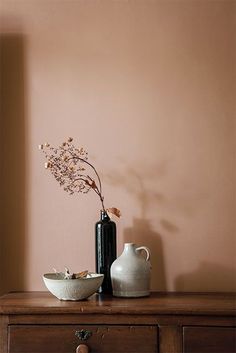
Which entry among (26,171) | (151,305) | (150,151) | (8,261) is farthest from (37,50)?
(151,305)

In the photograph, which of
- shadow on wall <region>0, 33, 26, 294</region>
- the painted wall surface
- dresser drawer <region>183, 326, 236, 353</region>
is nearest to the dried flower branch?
the painted wall surface

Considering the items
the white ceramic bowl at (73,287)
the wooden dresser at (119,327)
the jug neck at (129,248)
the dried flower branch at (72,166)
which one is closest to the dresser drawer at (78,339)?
the wooden dresser at (119,327)

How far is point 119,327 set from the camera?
1765 millimetres

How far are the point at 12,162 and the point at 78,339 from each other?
2.95 ft

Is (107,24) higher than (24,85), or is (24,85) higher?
(107,24)

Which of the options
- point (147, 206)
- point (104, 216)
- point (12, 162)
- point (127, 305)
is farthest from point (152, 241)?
point (12, 162)

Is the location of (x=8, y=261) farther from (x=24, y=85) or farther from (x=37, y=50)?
(x=37, y=50)

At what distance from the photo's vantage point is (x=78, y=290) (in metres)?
1.87

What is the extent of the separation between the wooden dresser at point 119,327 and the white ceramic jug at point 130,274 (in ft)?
0.50

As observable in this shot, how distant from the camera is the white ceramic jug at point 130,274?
1.98 metres

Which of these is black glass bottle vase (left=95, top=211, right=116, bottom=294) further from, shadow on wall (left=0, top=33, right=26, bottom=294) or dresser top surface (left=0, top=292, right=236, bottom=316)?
shadow on wall (left=0, top=33, right=26, bottom=294)

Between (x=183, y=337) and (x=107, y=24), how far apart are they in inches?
55.5

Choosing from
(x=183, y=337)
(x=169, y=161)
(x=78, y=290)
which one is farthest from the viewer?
(x=169, y=161)

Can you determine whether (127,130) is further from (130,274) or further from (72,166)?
(130,274)
